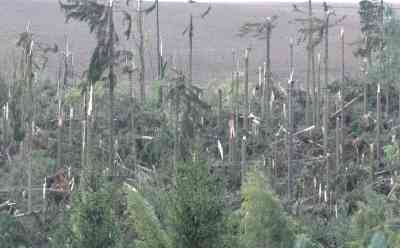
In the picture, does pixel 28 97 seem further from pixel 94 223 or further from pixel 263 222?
pixel 94 223

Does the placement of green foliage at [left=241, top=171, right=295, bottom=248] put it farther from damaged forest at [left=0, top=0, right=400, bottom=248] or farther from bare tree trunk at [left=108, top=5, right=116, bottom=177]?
bare tree trunk at [left=108, top=5, right=116, bottom=177]

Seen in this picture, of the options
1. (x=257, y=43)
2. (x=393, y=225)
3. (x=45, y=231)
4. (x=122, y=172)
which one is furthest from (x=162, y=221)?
(x=257, y=43)

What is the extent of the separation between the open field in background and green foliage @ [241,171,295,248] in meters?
14.7

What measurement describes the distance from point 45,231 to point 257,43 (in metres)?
21.7

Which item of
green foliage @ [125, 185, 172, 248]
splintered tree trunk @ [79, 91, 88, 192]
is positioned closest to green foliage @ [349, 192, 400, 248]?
green foliage @ [125, 185, 172, 248]

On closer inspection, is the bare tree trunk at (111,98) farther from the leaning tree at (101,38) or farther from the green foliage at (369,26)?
the green foliage at (369,26)

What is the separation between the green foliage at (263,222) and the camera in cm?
820

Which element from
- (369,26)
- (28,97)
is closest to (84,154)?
(28,97)

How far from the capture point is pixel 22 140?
12.9 m

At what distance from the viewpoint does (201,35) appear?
109ft

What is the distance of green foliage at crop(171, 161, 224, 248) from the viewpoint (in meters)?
6.69

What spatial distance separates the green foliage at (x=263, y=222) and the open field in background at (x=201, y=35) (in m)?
14.7

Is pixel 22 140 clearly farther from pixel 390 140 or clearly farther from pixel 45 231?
pixel 390 140

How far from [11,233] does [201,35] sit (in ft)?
77.3
